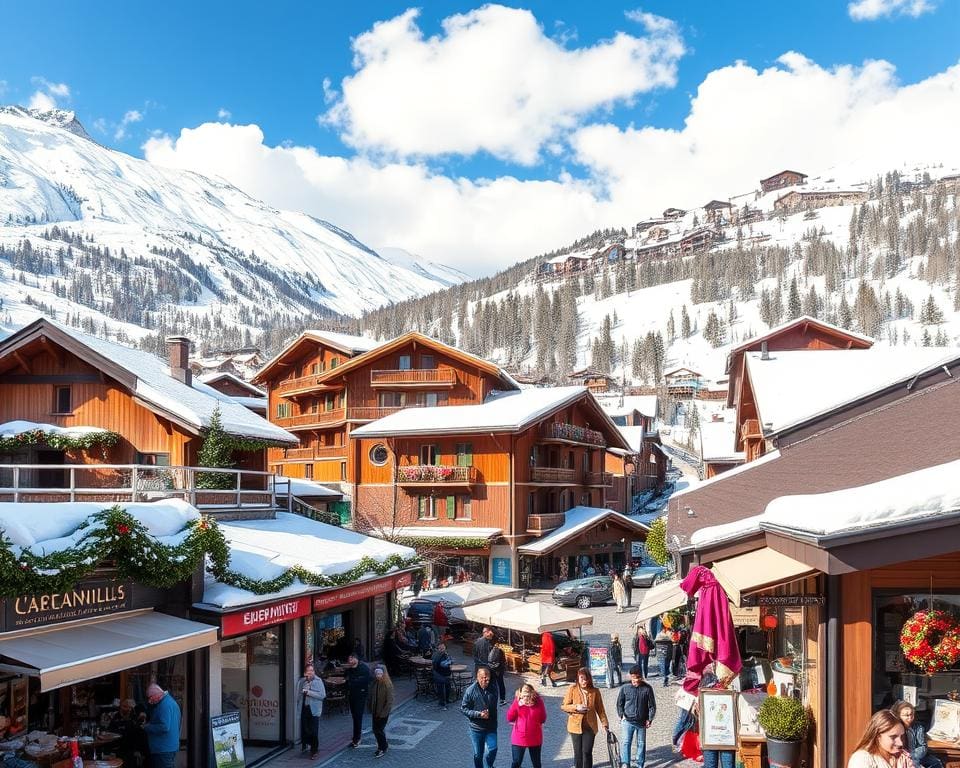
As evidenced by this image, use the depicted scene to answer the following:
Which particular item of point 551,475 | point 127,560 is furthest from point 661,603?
point 551,475

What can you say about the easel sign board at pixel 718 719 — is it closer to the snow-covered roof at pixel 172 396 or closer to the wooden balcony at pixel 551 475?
the snow-covered roof at pixel 172 396

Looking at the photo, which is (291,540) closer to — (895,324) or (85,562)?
(85,562)

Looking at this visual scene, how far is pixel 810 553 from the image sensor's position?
9930 millimetres

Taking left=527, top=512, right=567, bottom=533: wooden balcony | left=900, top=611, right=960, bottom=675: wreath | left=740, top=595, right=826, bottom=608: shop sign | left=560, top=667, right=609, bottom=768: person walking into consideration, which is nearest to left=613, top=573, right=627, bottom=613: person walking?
left=527, top=512, right=567, bottom=533: wooden balcony

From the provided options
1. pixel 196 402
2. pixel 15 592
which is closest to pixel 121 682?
pixel 15 592

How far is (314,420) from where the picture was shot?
52.5 m

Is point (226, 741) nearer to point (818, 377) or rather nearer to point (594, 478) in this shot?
point (818, 377)

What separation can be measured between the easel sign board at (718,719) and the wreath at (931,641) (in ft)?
10.3

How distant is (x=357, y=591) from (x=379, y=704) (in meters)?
3.56

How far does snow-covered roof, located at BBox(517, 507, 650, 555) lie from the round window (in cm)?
865

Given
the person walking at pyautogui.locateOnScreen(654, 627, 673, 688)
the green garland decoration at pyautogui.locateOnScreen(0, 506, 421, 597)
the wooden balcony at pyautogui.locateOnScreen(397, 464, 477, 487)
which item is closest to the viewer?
the green garland decoration at pyautogui.locateOnScreen(0, 506, 421, 597)

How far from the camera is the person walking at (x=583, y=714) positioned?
12977 mm

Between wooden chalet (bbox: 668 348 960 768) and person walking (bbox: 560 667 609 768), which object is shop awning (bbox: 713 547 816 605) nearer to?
wooden chalet (bbox: 668 348 960 768)

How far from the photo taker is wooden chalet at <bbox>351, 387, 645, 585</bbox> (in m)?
40.5
